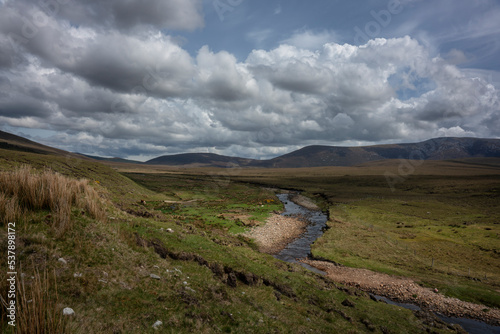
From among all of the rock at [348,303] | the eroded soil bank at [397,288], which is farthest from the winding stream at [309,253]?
the rock at [348,303]

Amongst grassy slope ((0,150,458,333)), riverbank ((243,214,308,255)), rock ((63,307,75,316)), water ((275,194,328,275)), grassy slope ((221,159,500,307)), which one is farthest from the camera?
riverbank ((243,214,308,255))

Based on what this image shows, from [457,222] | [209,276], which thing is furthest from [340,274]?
[457,222]

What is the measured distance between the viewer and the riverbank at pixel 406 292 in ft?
72.5

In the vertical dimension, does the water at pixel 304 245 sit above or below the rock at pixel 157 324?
below

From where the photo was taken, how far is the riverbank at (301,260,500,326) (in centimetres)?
2209

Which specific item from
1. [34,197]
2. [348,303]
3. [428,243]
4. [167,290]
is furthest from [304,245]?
[34,197]

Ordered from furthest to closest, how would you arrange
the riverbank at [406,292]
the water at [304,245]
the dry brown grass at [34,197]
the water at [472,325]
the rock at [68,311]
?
the water at [304,245] < the riverbank at [406,292] < the water at [472,325] < the dry brown grass at [34,197] < the rock at [68,311]

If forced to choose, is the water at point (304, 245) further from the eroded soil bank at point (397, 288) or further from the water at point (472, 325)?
the water at point (472, 325)

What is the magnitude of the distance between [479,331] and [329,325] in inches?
626

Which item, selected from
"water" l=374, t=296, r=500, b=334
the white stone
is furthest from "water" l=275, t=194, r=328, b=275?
the white stone

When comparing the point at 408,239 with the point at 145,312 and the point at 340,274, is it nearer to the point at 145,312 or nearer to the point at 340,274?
the point at 340,274

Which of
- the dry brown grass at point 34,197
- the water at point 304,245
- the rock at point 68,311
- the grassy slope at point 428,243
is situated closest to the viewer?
the rock at point 68,311

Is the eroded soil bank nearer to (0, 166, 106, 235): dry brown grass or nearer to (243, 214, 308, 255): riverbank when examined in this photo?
(243, 214, 308, 255): riverbank

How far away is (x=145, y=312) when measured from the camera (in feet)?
29.9
